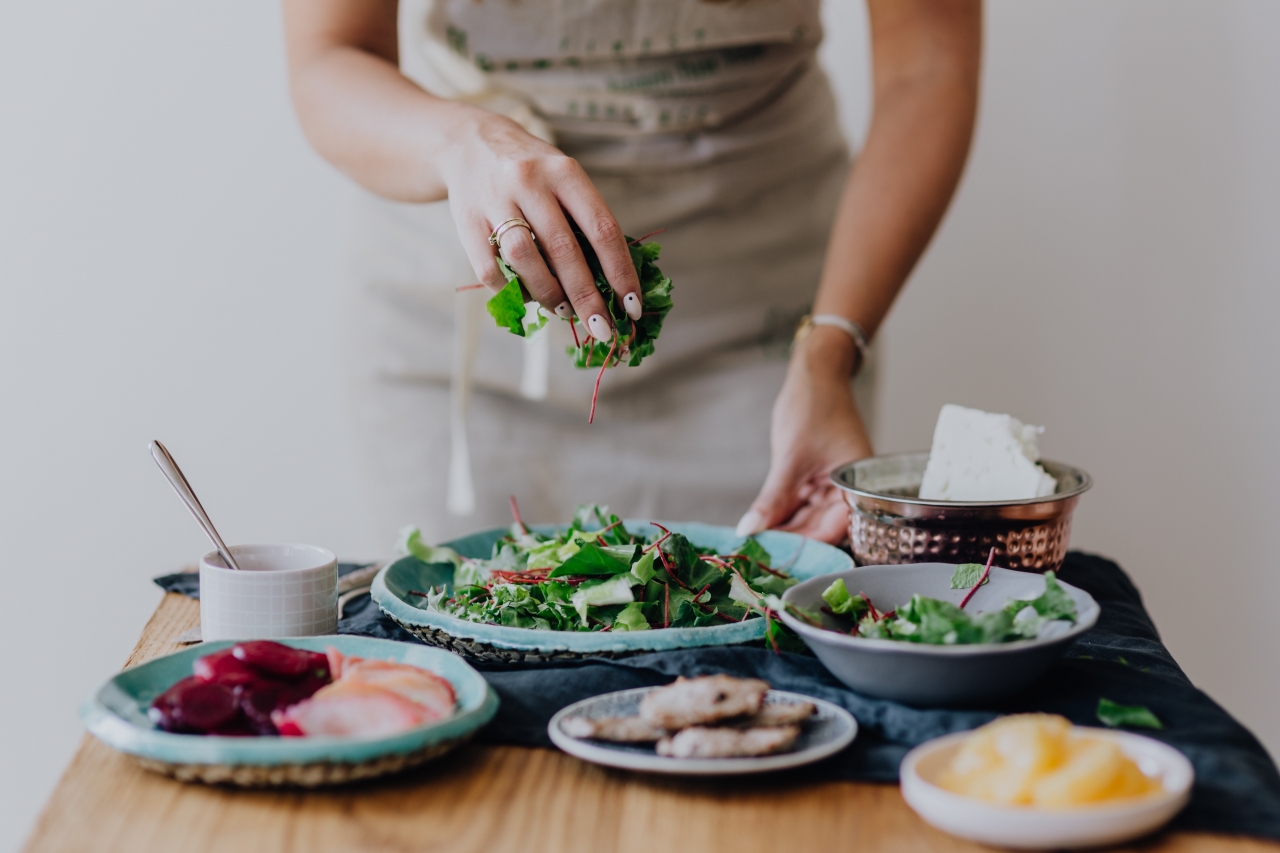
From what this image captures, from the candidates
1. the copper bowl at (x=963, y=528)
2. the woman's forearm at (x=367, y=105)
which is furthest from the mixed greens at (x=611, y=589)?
the woman's forearm at (x=367, y=105)

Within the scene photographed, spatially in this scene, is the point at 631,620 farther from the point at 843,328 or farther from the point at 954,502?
the point at 843,328

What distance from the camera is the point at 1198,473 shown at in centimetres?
285

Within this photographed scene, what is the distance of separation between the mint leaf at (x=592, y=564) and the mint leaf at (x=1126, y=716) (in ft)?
1.62

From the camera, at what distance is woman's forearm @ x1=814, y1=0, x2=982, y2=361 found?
1.90 metres

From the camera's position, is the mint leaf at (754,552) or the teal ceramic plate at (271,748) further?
the mint leaf at (754,552)

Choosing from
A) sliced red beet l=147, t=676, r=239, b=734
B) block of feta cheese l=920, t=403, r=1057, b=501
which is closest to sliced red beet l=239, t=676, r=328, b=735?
sliced red beet l=147, t=676, r=239, b=734

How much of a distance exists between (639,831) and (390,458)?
1.44 meters

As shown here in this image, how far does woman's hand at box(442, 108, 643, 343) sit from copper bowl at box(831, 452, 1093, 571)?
1.21 feet

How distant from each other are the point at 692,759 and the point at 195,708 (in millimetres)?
396

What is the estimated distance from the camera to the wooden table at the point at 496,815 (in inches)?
31.7

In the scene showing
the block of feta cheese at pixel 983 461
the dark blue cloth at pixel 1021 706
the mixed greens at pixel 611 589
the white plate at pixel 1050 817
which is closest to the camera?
the white plate at pixel 1050 817

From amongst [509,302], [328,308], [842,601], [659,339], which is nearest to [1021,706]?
[842,601]

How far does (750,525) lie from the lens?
5.19ft

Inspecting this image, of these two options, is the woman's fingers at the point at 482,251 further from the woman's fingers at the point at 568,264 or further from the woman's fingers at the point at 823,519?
the woman's fingers at the point at 823,519
